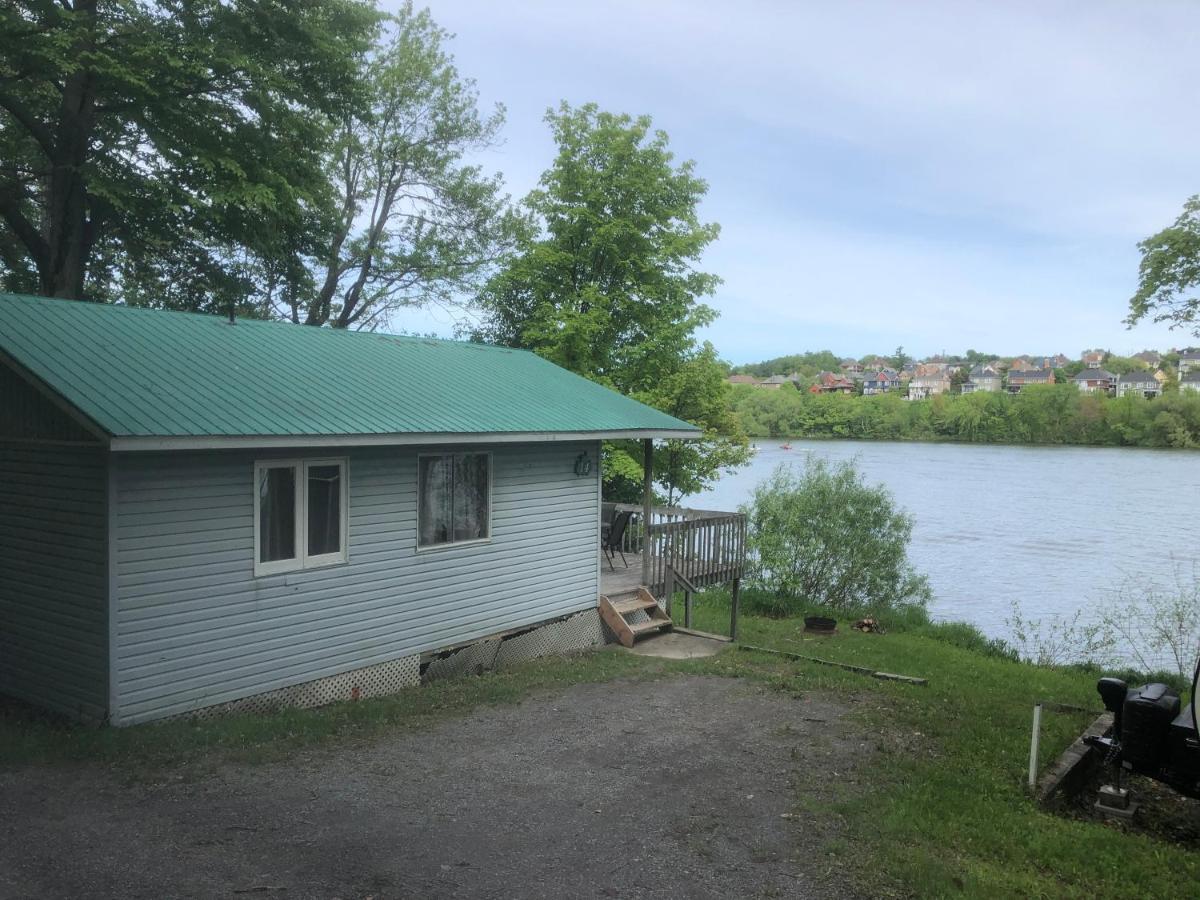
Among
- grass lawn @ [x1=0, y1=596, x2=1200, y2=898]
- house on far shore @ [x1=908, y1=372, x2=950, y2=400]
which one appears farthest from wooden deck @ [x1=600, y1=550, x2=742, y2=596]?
→ house on far shore @ [x1=908, y1=372, x2=950, y2=400]

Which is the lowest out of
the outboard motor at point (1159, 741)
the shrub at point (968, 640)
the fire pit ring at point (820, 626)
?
the shrub at point (968, 640)

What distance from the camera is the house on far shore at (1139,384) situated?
2050 inches

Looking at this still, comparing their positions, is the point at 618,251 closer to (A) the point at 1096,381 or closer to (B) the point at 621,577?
(B) the point at 621,577

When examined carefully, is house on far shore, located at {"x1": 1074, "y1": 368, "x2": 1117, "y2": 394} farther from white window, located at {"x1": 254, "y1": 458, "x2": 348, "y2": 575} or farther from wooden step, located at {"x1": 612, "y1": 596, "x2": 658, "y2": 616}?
white window, located at {"x1": 254, "y1": 458, "x2": 348, "y2": 575}

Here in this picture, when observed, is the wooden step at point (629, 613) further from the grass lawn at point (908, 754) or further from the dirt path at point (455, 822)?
the dirt path at point (455, 822)

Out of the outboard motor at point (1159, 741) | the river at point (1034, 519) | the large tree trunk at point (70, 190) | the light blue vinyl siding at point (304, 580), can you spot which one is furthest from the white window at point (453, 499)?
the large tree trunk at point (70, 190)

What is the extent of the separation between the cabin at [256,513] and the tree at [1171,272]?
41.7ft

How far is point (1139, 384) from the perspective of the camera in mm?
Answer: 53969

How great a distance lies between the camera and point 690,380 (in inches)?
891

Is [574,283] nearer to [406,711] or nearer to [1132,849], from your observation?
[406,711]

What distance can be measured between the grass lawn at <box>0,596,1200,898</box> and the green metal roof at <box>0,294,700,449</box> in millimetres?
2205

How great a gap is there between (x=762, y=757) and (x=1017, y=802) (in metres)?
1.76

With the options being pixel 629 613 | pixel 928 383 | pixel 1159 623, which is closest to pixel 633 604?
pixel 629 613

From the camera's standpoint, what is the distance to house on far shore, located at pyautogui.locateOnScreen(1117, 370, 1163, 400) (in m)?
52.1
